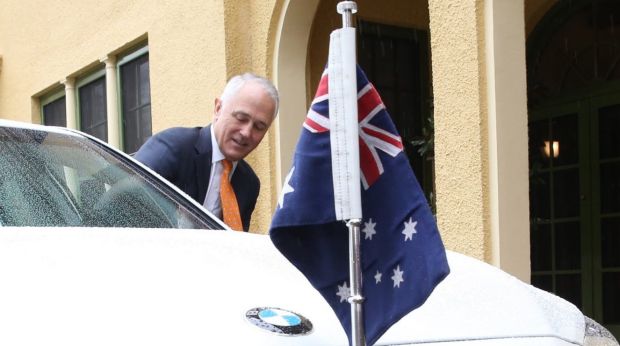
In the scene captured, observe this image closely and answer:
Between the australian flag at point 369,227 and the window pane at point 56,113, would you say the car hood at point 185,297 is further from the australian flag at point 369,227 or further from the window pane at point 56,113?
the window pane at point 56,113

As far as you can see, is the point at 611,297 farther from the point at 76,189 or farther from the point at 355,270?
the point at 355,270

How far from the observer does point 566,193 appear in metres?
7.53

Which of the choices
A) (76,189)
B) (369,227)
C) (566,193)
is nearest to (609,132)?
(566,193)

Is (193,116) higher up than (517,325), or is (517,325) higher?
(193,116)

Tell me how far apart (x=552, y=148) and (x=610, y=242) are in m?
0.97

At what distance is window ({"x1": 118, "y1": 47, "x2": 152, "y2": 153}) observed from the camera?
9383 mm

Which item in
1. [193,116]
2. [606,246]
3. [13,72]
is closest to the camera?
[606,246]

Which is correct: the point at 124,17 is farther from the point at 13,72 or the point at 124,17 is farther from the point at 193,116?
the point at 13,72

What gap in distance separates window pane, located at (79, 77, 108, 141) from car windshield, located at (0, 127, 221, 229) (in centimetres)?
767

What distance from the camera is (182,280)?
72.9 inches

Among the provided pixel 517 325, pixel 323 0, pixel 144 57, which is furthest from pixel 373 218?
pixel 144 57

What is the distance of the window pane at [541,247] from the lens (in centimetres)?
774

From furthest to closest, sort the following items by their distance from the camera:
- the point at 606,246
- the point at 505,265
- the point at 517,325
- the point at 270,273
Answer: the point at 606,246
the point at 505,265
the point at 517,325
the point at 270,273

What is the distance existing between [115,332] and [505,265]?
12.8 ft
